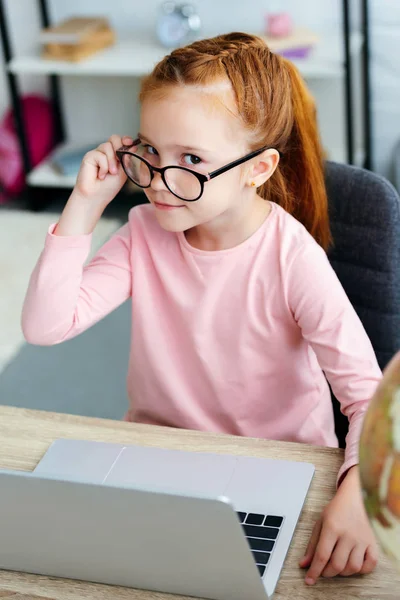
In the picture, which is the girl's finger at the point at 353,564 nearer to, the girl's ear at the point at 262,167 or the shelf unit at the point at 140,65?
Answer: the girl's ear at the point at 262,167

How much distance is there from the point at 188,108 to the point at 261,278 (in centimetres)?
26

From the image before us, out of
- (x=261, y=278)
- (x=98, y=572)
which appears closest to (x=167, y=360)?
(x=261, y=278)

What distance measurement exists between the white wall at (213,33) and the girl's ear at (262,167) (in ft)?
6.97

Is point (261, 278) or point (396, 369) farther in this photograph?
point (261, 278)

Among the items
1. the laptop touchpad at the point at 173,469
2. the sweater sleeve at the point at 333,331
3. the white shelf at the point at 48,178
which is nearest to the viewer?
the laptop touchpad at the point at 173,469

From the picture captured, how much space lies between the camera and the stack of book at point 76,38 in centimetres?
315

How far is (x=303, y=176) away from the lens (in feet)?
4.13

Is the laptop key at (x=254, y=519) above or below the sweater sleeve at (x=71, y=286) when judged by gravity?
below

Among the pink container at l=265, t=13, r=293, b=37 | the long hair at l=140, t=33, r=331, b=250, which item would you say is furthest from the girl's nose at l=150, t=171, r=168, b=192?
the pink container at l=265, t=13, r=293, b=37

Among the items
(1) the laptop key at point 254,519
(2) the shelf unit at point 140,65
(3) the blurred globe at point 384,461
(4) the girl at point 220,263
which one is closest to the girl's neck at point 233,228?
(4) the girl at point 220,263

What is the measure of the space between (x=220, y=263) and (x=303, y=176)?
0.17 metres

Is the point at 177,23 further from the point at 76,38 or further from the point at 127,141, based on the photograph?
the point at 127,141

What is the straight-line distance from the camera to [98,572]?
2.74 feet

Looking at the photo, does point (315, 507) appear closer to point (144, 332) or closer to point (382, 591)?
point (382, 591)
